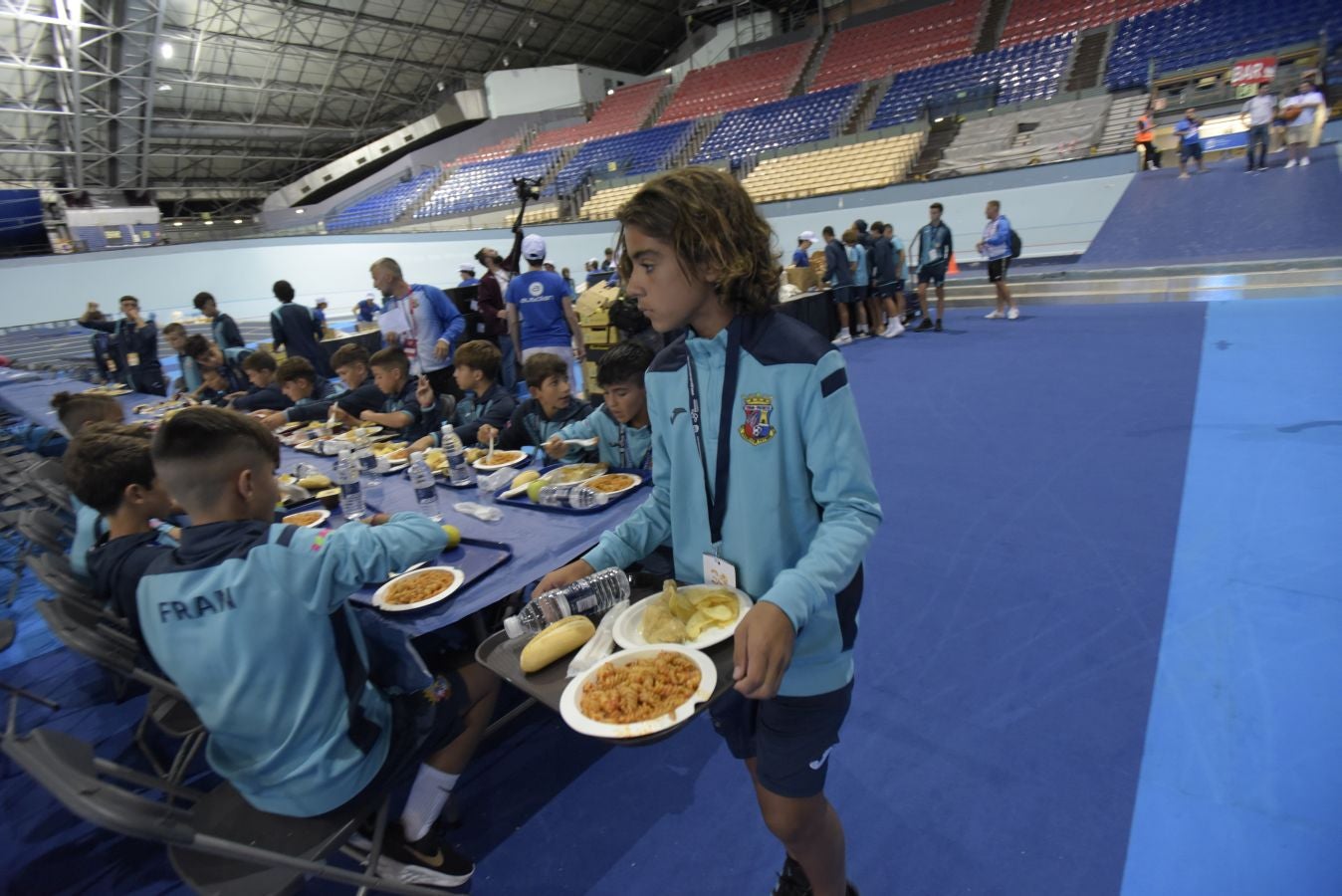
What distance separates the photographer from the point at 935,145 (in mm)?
14578

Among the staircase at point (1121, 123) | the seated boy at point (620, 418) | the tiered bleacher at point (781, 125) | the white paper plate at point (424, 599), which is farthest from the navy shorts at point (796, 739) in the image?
the tiered bleacher at point (781, 125)

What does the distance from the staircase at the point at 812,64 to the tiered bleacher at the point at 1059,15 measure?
5663mm

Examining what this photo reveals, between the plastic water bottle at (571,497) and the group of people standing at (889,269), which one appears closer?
the plastic water bottle at (571,497)

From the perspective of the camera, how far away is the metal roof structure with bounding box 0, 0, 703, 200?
57.6 ft

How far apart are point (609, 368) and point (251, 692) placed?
5.47 feet

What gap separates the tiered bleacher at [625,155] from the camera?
20.3 meters

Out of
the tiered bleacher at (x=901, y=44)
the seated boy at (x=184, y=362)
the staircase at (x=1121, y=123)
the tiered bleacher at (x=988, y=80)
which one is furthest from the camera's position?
the tiered bleacher at (x=901, y=44)

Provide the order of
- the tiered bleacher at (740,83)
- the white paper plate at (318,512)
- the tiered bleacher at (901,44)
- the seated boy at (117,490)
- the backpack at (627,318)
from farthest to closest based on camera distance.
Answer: the tiered bleacher at (740,83)
the tiered bleacher at (901,44)
the backpack at (627,318)
the white paper plate at (318,512)
the seated boy at (117,490)

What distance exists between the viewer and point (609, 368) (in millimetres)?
2717

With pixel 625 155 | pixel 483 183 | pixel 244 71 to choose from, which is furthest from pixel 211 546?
pixel 244 71

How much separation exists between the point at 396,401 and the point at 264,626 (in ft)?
10.5

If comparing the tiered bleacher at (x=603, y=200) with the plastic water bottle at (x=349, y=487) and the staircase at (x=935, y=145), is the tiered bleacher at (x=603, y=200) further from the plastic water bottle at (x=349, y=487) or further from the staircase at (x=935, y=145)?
the plastic water bottle at (x=349, y=487)

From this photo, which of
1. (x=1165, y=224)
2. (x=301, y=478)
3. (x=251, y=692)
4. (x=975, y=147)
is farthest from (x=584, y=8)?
(x=251, y=692)

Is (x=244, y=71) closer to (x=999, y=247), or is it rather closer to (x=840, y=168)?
(x=840, y=168)
